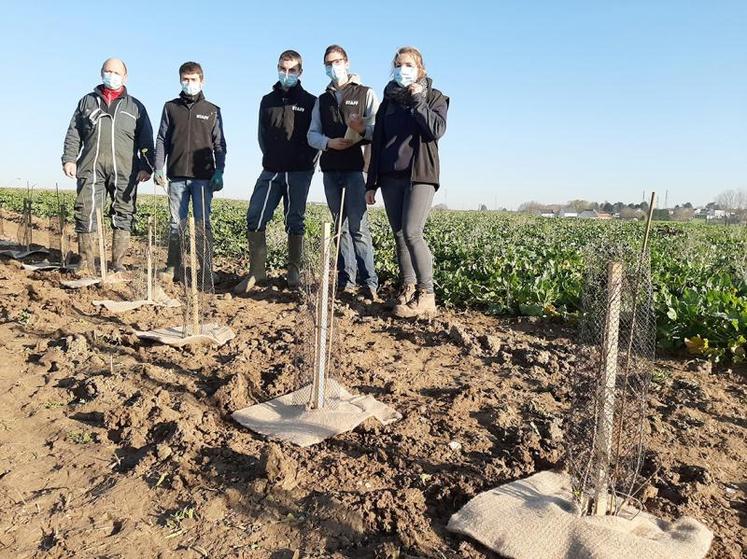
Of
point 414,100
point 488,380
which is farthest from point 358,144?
point 488,380

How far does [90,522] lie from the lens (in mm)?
2215

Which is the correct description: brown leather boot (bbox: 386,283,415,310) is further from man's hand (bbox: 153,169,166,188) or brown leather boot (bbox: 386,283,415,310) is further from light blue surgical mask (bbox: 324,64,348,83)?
man's hand (bbox: 153,169,166,188)

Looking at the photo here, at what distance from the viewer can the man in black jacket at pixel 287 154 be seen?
18.9 feet

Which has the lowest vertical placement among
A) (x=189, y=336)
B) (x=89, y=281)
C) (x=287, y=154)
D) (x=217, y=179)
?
(x=189, y=336)

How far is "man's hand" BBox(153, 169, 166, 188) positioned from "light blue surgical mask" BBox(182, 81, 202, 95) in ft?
2.87

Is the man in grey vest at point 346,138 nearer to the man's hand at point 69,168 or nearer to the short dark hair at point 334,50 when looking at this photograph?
the short dark hair at point 334,50

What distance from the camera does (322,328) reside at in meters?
3.11

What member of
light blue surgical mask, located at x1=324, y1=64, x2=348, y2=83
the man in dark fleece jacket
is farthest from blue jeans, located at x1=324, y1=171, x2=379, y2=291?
the man in dark fleece jacket

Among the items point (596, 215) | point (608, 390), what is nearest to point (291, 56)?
point (608, 390)

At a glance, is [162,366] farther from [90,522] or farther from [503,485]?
[503,485]

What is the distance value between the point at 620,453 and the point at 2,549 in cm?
233

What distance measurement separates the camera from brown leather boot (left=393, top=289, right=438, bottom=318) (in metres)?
5.10

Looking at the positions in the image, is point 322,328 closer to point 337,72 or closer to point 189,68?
point 337,72

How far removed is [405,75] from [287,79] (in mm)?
1563
